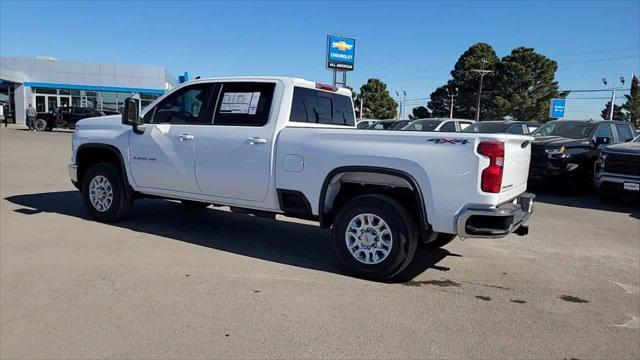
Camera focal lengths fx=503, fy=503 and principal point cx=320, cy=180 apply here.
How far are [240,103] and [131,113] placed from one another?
1514 mm

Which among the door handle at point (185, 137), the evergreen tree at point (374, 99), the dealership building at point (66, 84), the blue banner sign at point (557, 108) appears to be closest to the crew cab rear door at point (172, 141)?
the door handle at point (185, 137)

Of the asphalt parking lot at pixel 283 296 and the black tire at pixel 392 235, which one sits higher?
the black tire at pixel 392 235

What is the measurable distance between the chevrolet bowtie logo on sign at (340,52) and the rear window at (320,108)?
1109 inches

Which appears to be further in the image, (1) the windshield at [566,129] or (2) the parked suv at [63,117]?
(2) the parked suv at [63,117]

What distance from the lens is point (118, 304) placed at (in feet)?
13.5

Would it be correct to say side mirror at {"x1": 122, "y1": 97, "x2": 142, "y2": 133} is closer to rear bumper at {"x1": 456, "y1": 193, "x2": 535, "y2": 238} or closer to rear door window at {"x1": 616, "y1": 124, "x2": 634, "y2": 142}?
rear bumper at {"x1": 456, "y1": 193, "x2": 535, "y2": 238}

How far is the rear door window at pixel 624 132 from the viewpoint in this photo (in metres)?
13.2

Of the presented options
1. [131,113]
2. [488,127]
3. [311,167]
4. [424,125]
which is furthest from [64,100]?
[311,167]

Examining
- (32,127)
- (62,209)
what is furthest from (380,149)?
(32,127)

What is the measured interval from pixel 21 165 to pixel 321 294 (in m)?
12.2

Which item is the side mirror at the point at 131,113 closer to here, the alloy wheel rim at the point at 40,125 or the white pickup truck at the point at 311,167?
the white pickup truck at the point at 311,167

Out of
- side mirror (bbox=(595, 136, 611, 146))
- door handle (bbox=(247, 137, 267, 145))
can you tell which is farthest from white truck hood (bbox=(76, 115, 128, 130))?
side mirror (bbox=(595, 136, 611, 146))

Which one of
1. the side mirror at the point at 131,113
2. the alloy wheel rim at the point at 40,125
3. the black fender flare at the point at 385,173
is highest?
the side mirror at the point at 131,113

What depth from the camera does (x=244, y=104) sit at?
19.2 ft
